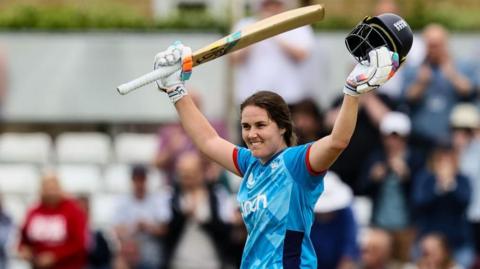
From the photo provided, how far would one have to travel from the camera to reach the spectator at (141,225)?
12.3 meters

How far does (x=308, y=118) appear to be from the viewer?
1180 centimetres

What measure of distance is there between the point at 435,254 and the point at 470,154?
1340 mm

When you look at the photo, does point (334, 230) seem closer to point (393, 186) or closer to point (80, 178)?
point (393, 186)

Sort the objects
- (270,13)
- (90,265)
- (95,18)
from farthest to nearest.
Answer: (95,18) → (90,265) → (270,13)

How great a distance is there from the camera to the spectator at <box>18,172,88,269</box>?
40.6 feet

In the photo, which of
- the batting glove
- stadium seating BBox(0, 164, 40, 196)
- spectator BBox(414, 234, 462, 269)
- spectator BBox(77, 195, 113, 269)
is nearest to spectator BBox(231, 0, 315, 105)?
spectator BBox(414, 234, 462, 269)

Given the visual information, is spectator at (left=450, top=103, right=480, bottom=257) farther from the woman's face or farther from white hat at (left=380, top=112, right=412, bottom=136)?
the woman's face

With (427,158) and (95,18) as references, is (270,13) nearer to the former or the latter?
(427,158)

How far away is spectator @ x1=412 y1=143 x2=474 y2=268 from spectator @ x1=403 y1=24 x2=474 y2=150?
53 centimetres

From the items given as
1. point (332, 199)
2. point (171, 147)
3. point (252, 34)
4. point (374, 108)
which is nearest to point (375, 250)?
point (332, 199)

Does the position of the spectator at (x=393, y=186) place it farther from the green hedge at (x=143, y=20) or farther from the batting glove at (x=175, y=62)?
the batting glove at (x=175, y=62)

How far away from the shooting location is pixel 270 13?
38.4 ft

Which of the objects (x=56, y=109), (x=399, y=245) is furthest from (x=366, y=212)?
(x=56, y=109)

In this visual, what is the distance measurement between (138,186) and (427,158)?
2.50 m
